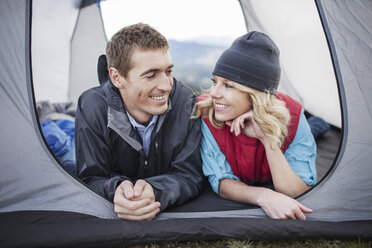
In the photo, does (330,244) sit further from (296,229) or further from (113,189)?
(113,189)

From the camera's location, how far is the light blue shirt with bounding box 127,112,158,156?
1.55 metres

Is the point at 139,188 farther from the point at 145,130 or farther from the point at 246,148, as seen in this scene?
the point at 246,148

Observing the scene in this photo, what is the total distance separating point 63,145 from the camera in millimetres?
2328

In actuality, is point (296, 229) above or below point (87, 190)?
below

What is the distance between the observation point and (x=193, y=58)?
6.16 m

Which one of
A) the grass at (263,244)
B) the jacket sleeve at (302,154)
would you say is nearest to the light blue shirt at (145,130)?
the grass at (263,244)

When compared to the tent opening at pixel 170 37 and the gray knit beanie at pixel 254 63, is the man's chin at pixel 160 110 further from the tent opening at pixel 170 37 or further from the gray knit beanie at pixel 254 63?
the tent opening at pixel 170 37

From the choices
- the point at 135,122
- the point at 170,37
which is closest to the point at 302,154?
the point at 135,122

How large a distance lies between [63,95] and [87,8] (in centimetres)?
97

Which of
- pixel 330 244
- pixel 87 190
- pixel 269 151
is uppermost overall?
pixel 269 151

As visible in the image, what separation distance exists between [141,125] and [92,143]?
246 mm

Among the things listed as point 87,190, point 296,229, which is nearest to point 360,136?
point 296,229

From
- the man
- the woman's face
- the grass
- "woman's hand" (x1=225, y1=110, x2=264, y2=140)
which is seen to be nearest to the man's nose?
the man

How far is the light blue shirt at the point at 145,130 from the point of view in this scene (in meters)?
1.55
